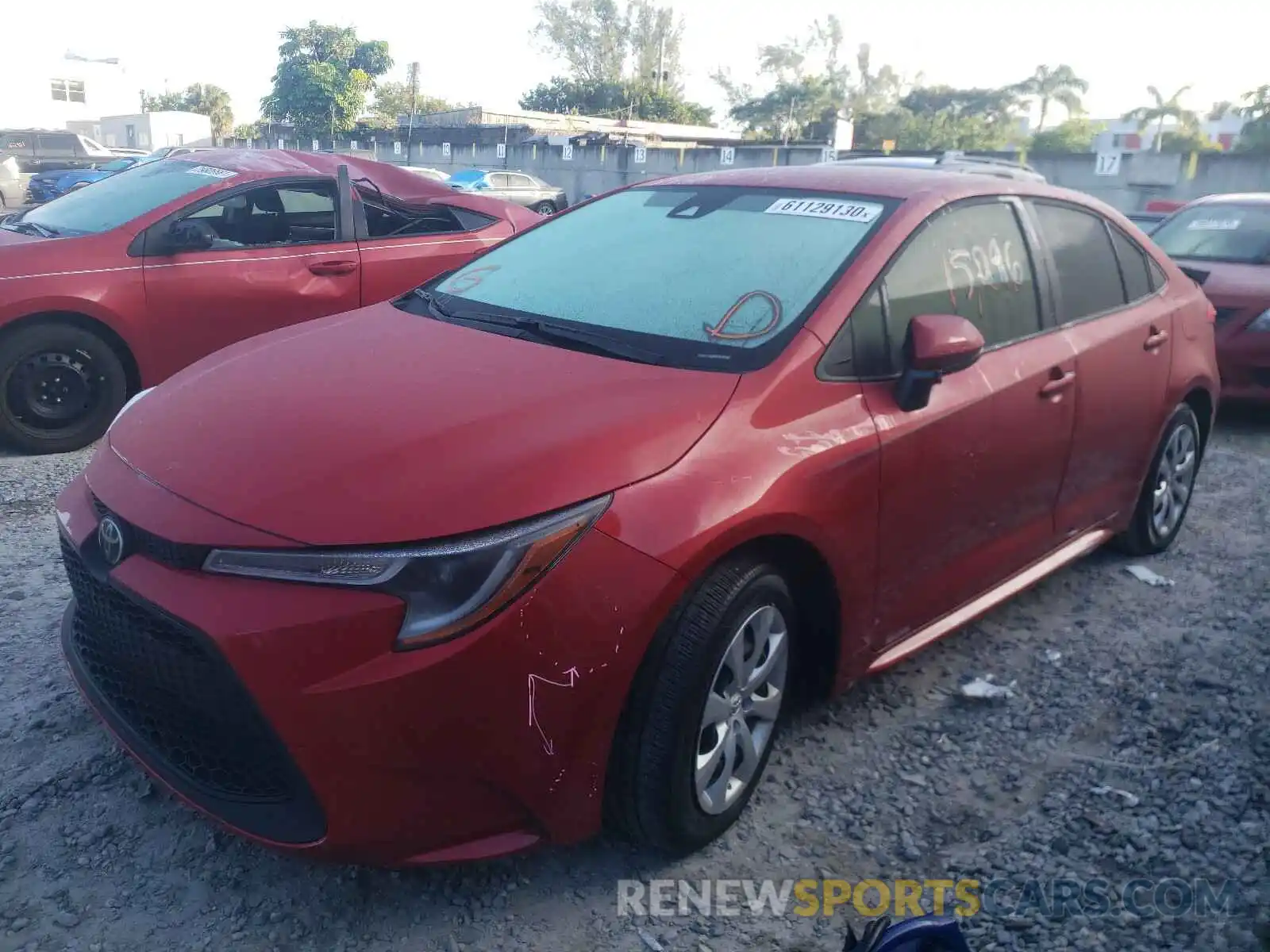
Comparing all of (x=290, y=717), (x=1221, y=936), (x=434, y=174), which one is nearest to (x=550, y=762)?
(x=290, y=717)

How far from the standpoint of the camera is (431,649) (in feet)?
6.67

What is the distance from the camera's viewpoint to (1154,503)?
14.9ft

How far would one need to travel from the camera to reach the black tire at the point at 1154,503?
14.5ft

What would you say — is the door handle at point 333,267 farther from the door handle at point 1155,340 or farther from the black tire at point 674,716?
the black tire at point 674,716

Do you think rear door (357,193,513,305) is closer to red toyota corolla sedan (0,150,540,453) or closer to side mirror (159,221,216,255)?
red toyota corolla sedan (0,150,540,453)

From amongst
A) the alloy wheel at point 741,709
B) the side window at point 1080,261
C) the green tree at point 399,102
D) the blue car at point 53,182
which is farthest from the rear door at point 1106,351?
the green tree at point 399,102

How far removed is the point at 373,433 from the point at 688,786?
1082mm

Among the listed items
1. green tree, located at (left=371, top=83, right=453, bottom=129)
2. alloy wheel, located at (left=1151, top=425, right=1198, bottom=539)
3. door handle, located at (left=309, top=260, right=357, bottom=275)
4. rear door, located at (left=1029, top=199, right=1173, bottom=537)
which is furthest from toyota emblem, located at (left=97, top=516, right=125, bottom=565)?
green tree, located at (left=371, top=83, right=453, bottom=129)

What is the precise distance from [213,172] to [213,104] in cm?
7517

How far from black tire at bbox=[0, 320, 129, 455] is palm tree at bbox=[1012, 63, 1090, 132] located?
53139 mm

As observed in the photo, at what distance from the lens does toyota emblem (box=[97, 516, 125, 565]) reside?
2.28 meters

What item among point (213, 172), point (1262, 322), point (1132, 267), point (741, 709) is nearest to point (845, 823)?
point (741, 709)

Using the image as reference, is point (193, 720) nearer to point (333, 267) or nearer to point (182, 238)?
point (182, 238)

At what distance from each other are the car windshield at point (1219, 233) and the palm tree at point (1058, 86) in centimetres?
4761
